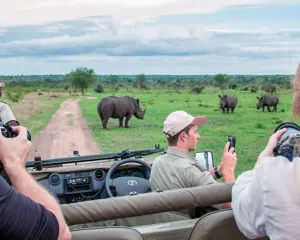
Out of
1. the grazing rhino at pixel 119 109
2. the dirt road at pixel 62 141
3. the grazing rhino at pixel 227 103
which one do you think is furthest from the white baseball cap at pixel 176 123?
the grazing rhino at pixel 227 103

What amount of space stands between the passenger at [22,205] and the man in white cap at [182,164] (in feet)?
4.54

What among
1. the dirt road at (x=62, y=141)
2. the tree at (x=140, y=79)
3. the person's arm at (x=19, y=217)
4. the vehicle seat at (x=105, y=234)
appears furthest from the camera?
the tree at (x=140, y=79)

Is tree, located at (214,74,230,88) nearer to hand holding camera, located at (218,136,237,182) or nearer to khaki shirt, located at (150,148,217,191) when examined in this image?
khaki shirt, located at (150,148,217,191)

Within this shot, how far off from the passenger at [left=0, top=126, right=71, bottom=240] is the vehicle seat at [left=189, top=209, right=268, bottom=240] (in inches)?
25.5

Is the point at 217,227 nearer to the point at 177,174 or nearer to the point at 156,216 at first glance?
the point at 156,216

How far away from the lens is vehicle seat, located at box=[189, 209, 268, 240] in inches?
78.9

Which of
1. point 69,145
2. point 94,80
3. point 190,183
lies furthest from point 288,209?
point 94,80

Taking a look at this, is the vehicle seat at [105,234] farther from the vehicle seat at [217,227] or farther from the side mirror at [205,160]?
the side mirror at [205,160]

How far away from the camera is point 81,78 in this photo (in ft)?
209

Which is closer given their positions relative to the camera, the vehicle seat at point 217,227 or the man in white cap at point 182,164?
the vehicle seat at point 217,227

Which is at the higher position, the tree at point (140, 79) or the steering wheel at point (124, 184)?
the steering wheel at point (124, 184)

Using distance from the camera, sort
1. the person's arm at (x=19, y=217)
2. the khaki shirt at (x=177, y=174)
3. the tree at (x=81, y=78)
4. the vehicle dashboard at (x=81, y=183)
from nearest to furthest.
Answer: the person's arm at (x=19, y=217)
the khaki shirt at (x=177, y=174)
the vehicle dashboard at (x=81, y=183)
the tree at (x=81, y=78)

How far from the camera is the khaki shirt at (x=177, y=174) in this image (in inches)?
113

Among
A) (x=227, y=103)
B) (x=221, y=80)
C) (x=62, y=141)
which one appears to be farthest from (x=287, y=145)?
(x=221, y=80)
